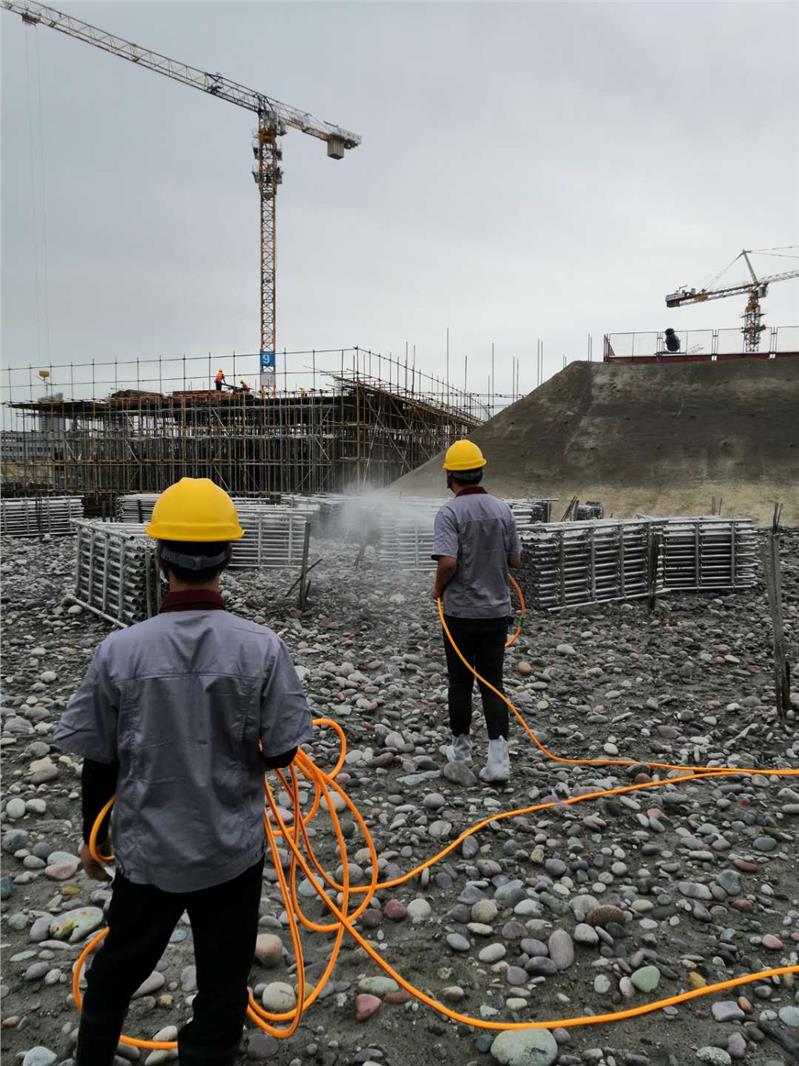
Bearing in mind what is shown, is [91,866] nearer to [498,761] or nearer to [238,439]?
[498,761]

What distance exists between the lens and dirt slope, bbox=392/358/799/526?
2536cm

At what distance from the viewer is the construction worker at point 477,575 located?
173 inches

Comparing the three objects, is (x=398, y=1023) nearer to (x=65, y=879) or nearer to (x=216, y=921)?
(x=216, y=921)

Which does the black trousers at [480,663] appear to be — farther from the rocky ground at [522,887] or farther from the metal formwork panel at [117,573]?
the metal formwork panel at [117,573]

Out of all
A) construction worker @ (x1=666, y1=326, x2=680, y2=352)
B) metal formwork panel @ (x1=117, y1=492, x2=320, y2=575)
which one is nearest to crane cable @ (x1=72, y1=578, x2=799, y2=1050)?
metal formwork panel @ (x1=117, y1=492, x2=320, y2=575)

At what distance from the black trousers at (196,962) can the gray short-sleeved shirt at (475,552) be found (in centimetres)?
268

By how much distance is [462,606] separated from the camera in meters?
4.45

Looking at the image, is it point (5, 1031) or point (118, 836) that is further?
point (5, 1031)

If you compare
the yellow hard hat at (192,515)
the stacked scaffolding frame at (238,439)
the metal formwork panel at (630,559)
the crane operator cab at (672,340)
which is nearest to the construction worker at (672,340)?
the crane operator cab at (672,340)

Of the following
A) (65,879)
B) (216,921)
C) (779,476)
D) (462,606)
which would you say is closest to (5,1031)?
(65,879)

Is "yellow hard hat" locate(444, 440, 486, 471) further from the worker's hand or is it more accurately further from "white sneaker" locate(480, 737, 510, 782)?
the worker's hand

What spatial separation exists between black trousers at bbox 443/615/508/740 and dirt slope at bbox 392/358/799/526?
2134 cm

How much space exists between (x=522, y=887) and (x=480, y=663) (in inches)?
56.8

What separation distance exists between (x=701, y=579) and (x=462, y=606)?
25.7 feet
